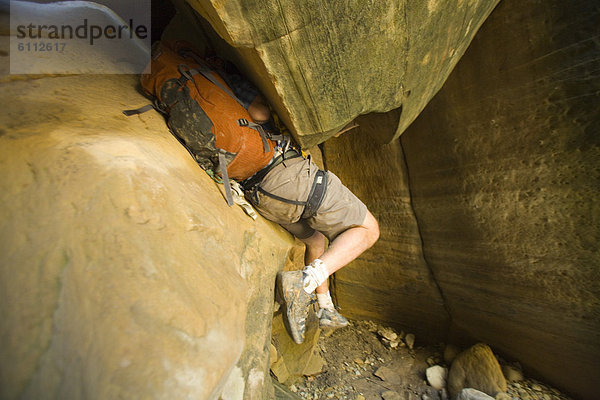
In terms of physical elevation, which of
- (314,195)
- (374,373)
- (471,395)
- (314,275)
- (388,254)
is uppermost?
(314,195)

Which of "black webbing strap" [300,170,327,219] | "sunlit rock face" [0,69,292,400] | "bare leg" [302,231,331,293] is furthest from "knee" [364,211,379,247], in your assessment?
"sunlit rock face" [0,69,292,400]

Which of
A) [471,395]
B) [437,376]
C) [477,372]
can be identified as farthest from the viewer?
[437,376]

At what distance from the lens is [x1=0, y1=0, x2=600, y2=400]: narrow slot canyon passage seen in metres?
0.83

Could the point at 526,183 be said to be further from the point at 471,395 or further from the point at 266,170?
the point at 266,170

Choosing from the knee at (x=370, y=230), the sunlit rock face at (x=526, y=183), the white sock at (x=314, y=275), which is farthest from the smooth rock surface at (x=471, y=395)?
the white sock at (x=314, y=275)

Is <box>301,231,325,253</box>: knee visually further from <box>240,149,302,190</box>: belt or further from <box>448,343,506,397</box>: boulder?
<box>448,343,506,397</box>: boulder

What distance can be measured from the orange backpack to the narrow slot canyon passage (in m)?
0.11

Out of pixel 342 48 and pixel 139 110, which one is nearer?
pixel 342 48

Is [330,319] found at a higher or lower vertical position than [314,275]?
lower

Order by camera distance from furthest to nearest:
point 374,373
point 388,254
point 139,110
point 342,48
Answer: point 388,254 < point 374,373 < point 139,110 < point 342,48

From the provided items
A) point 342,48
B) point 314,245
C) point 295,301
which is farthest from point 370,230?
point 342,48

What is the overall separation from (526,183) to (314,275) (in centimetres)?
167

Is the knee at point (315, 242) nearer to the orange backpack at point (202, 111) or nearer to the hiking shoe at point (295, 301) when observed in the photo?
the hiking shoe at point (295, 301)

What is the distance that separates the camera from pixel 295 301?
1811 mm
